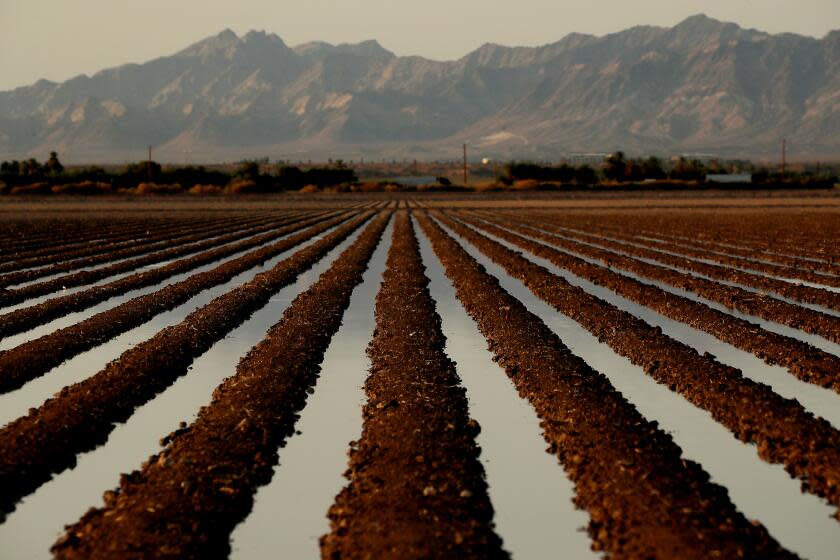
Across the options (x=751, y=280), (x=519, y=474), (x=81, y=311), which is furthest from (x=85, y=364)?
(x=751, y=280)

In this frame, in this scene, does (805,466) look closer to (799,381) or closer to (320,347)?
(799,381)

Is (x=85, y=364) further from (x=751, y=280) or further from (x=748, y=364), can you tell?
(x=751, y=280)

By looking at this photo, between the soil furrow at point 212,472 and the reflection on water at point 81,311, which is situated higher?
the soil furrow at point 212,472

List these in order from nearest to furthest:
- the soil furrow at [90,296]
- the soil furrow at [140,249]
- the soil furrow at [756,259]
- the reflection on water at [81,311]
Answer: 1. the reflection on water at [81,311]
2. the soil furrow at [90,296]
3. the soil furrow at [756,259]
4. the soil furrow at [140,249]

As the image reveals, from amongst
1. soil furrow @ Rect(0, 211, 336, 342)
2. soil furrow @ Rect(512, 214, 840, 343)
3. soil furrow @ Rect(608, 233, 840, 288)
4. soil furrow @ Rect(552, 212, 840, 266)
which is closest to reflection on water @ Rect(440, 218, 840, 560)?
soil furrow @ Rect(512, 214, 840, 343)

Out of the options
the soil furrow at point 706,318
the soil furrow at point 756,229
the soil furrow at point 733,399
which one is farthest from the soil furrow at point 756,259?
the soil furrow at point 733,399

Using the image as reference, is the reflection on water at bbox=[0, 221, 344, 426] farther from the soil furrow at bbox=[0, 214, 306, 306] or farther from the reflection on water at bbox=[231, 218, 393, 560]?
the reflection on water at bbox=[231, 218, 393, 560]

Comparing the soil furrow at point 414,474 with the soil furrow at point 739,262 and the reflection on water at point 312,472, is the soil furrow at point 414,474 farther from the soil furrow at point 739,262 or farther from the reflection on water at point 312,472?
the soil furrow at point 739,262

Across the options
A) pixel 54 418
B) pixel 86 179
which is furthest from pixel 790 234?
pixel 86 179
